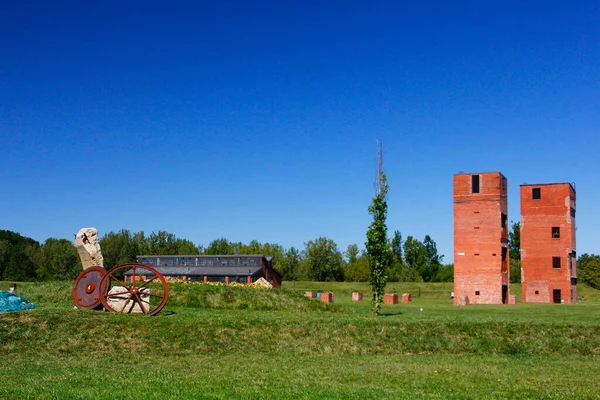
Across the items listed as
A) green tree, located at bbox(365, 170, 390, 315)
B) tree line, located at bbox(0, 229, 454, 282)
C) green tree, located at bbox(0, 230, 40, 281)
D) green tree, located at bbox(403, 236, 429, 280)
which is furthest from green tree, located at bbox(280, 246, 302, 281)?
green tree, located at bbox(365, 170, 390, 315)

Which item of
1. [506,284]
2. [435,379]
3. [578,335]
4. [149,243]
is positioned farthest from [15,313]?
[149,243]

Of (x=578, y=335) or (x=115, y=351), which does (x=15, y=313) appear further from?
(x=578, y=335)

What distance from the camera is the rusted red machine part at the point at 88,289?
24141 mm

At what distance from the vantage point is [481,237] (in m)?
67.8

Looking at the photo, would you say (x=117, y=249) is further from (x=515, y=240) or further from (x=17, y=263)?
(x=515, y=240)

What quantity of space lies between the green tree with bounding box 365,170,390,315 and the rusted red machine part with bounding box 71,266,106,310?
16.0 meters

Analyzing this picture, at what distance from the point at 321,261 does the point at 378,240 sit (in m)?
81.2

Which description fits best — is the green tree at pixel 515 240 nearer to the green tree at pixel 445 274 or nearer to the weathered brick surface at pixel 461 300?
the green tree at pixel 445 274

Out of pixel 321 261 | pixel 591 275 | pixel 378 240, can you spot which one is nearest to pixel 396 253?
pixel 321 261

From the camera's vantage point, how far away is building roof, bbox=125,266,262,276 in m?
75.6

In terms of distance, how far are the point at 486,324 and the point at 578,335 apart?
131 inches

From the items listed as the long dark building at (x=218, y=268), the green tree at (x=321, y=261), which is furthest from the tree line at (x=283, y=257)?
the long dark building at (x=218, y=268)

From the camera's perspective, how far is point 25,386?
12.9 meters

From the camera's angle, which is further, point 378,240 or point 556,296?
point 556,296
